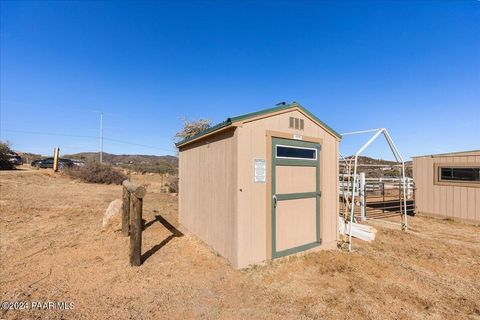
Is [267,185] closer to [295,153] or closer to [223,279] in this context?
[295,153]

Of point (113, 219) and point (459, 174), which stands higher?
point (459, 174)

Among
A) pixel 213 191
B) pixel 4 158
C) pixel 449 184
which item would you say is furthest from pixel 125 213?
pixel 4 158

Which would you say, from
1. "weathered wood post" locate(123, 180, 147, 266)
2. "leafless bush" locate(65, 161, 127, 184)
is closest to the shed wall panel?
"weathered wood post" locate(123, 180, 147, 266)

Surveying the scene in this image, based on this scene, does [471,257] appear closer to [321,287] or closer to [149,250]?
[321,287]

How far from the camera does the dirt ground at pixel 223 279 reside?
291cm

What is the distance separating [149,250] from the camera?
4.89 metres

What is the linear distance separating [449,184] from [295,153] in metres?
7.69

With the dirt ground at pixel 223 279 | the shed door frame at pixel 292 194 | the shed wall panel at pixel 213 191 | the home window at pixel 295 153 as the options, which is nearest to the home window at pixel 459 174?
the dirt ground at pixel 223 279

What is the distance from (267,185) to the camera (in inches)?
168

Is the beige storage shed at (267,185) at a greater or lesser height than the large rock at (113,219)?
greater

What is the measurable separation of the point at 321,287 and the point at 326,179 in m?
2.43

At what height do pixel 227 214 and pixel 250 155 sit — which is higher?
pixel 250 155

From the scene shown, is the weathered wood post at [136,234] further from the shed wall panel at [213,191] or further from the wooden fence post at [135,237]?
the shed wall panel at [213,191]

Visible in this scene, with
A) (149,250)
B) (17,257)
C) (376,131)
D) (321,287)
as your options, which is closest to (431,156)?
(376,131)
